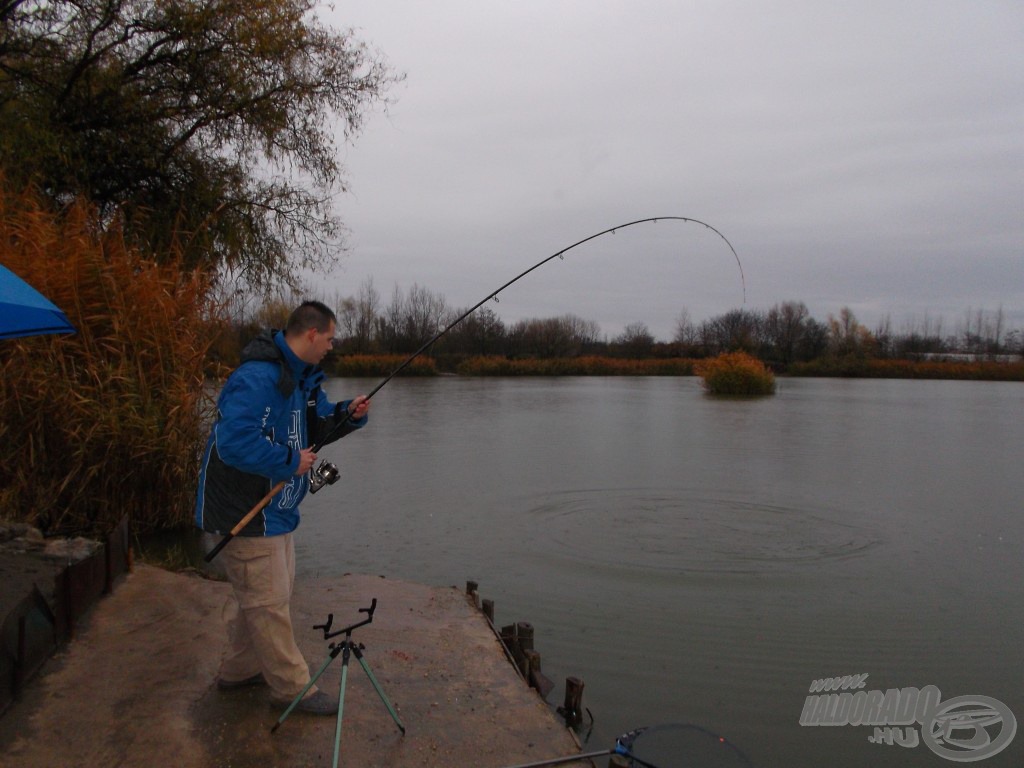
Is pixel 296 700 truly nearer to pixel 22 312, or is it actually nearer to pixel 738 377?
pixel 22 312

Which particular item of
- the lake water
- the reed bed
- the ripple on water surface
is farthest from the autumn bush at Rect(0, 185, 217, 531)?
the reed bed

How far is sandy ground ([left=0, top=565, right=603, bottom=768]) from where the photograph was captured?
10.2 feet

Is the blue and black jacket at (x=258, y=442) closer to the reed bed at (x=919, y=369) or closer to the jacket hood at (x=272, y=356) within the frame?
the jacket hood at (x=272, y=356)

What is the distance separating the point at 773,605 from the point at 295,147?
746cm

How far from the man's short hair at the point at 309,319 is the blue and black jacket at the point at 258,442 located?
0.07 m

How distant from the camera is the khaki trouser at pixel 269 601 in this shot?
10.3ft

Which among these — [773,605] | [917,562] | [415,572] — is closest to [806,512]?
[917,562]

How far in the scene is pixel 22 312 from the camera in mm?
3555

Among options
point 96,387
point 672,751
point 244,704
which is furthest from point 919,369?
point 244,704

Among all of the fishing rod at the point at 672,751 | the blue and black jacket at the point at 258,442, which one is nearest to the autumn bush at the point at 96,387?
the blue and black jacket at the point at 258,442

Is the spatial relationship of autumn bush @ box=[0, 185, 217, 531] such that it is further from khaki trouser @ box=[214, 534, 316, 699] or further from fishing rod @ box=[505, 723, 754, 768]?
fishing rod @ box=[505, 723, 754, 768]

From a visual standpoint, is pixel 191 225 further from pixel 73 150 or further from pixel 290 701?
pixel 290 701

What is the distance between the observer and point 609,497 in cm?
1080

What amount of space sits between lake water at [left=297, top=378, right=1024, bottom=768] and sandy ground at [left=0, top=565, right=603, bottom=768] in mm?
844
